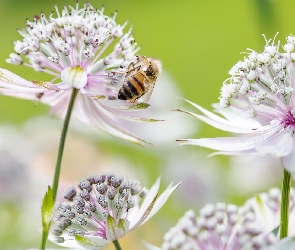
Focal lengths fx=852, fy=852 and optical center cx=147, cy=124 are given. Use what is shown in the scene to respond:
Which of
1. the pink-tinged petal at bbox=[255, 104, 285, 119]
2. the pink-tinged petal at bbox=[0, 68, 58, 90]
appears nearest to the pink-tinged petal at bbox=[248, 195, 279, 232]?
the pink-tinged petal at bbox=[255, 104, 285, 119]

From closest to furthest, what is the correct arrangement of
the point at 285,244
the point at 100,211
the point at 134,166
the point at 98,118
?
1. the point at 285,244
2. the point at 100,211
3. the point at 98,118
4. the point at 134,166

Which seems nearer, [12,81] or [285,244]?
[285,244]

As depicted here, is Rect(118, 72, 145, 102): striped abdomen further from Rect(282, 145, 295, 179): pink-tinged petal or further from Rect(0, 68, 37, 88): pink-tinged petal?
Rect(282, 145, 295, 179): pink-tinged petal

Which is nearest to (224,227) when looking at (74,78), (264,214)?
(264,214)

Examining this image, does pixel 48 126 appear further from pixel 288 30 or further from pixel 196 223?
pixel 288 30

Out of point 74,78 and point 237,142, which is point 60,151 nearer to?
point 74,78

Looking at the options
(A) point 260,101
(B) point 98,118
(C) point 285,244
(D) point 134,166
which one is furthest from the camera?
(D) point 134,166
